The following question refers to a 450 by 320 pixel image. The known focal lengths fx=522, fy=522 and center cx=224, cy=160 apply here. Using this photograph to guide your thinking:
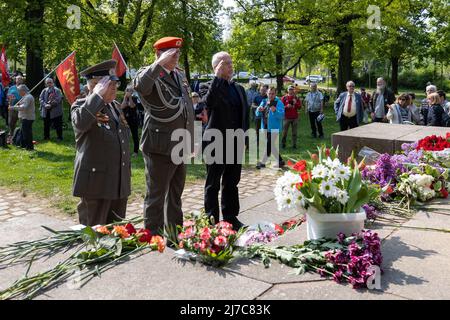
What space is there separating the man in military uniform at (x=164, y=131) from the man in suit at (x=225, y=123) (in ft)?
2.10

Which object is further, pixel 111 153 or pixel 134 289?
pixel 111 153

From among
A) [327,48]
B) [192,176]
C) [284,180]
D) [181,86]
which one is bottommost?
[192,176]

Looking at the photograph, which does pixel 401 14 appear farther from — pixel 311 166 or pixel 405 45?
pixel 311 166

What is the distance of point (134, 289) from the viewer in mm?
2762

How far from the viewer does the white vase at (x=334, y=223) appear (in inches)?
131

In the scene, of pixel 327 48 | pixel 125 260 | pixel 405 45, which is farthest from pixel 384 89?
pixel 405 45

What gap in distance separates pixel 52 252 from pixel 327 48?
30.0 m

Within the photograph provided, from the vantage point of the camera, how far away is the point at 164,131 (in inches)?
189

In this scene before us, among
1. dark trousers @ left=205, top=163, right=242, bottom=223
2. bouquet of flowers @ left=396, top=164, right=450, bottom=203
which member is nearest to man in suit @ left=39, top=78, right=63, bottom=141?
dark trousers @ left=205, top=163, right=242, bottom=223

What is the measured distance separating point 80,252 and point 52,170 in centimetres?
741

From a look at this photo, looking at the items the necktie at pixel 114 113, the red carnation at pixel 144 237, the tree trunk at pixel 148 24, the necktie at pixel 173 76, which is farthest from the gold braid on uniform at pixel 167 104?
the tree trunk at pixel 148 24

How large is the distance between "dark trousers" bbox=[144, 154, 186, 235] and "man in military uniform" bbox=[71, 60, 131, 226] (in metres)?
0.25

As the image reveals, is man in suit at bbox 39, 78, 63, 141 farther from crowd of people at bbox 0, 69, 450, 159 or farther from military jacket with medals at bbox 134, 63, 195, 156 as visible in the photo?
military jacket with medals at bbox 134, 63, 195, 156

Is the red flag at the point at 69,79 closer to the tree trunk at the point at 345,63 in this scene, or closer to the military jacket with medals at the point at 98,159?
the military jacket with medals at the point at 98,159
